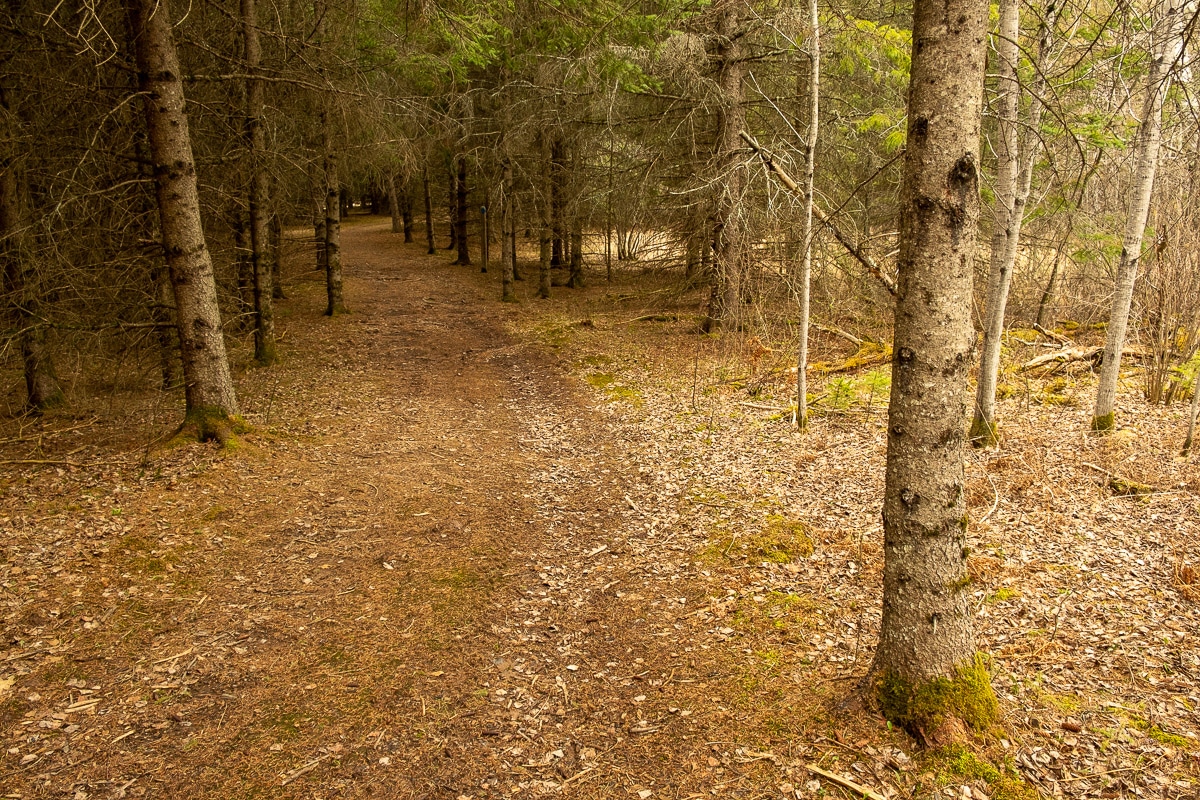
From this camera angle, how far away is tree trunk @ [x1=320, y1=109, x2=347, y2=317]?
13430 millimetres

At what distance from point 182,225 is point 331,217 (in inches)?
303

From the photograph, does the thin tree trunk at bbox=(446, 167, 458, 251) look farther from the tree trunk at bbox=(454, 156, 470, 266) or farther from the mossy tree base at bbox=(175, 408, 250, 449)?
the mossy tree base at bbox=(175, 408, 250, 449)

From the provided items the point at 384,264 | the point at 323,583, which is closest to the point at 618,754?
the point at 323,583

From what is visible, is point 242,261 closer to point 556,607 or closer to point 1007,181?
point 556,607

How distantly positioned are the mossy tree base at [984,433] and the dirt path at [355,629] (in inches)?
152

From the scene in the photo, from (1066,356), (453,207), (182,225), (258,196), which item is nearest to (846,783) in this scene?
(182,225)

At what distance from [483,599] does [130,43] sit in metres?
7.75

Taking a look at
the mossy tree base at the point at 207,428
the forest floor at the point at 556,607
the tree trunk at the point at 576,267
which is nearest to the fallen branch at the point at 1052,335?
the forest floor at the point at 556,607

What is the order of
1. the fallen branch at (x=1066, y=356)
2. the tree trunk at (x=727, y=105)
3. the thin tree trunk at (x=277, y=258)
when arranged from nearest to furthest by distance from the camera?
1. the fallen branch at (x=1066, y=356)
2. the tree trunk at (x=727, y=105)
3. the thin tree trunk at (x=277, y=258)

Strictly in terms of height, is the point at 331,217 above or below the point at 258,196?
below

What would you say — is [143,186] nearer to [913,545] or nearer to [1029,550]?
[913,545]

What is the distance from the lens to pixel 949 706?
11.6 ft

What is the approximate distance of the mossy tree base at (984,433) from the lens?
7332 mm

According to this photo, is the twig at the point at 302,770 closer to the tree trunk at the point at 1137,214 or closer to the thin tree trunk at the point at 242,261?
the tree trunk at the point at 1137,214
